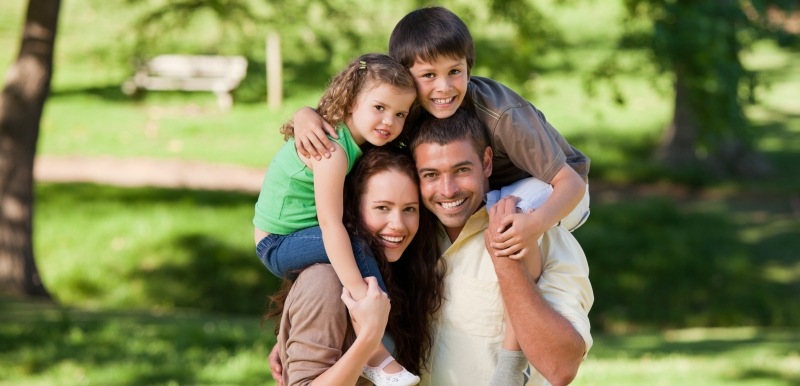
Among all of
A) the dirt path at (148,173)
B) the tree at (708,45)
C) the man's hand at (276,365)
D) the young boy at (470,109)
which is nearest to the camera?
the young boy at (470,109)

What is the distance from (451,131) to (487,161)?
16cm

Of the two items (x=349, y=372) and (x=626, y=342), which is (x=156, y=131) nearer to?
(x=626, y=342)

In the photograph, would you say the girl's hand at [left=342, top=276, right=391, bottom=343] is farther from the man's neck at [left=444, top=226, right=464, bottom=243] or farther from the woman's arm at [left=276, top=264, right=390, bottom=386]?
the man's neck at [left=444, top=226, right=464, bottom=243]

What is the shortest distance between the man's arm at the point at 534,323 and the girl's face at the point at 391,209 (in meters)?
0.23

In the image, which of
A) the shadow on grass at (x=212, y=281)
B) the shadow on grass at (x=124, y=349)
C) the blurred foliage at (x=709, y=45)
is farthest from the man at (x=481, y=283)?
the shadow on grass at (x=212, y=281)

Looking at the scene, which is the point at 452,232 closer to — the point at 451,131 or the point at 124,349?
the point at 451,131

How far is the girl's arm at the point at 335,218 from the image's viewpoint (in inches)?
118

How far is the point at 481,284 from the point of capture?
10.7 ft

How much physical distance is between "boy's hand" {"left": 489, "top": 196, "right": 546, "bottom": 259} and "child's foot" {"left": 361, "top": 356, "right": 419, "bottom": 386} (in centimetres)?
42

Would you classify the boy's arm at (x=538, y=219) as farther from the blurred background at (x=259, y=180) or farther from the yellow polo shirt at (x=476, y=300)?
the blurred background at (x=259, y=180)

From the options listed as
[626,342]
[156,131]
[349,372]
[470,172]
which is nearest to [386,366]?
[349,372]

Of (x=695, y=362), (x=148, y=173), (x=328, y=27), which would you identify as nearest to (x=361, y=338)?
(x=695, y=362)

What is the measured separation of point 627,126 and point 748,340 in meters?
10.3

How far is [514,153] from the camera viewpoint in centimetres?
325
